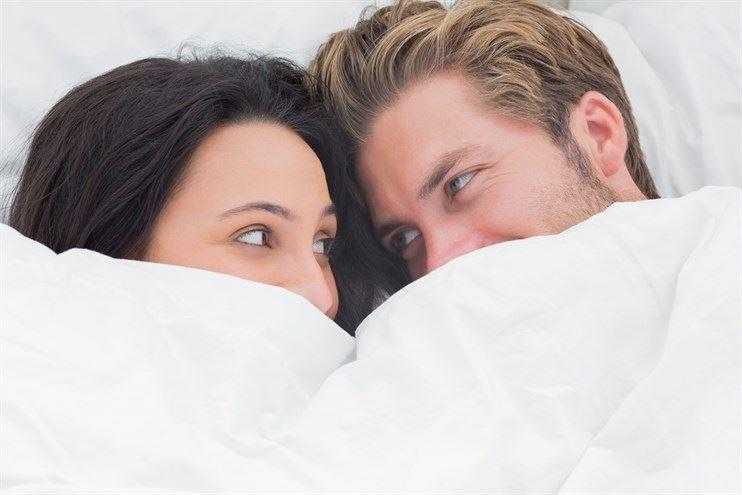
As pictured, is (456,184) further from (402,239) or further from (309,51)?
(309,51)

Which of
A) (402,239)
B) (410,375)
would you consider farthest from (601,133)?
(410,375)

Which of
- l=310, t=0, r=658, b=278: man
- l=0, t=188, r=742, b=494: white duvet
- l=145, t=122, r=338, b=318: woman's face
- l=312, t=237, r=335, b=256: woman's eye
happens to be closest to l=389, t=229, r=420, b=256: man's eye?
l=310, t=0, r=658, b=278: man

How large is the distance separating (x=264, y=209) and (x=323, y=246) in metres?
0.20

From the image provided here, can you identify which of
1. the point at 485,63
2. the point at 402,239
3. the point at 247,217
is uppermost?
the point at 485,63

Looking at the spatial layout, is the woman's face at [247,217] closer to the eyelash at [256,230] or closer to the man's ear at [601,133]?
the eyelash at [256,230]

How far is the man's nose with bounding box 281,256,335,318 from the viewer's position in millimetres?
994

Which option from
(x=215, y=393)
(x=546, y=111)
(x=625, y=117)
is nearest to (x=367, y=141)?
(x=546, y=111)

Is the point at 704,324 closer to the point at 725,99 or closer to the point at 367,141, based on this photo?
the point at 367,141

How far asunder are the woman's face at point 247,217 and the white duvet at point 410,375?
0.40 ft

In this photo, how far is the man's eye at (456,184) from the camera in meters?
1.16

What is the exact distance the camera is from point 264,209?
98cm

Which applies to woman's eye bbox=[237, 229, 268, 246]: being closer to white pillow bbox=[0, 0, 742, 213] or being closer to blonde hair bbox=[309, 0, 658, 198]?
blonde hair bbox=[309, 0, 658, 198]

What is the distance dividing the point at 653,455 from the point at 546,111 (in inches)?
25.1

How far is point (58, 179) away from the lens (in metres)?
1.05
